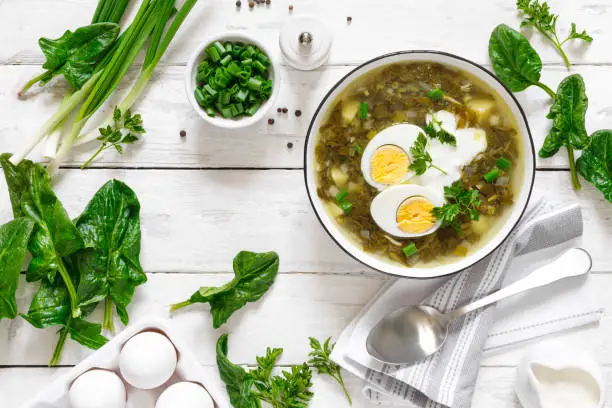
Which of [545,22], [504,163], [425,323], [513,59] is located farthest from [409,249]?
[545,22]

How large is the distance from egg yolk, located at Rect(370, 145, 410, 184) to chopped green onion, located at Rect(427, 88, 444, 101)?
144 mm

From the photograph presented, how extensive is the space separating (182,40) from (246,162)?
0.33 metres

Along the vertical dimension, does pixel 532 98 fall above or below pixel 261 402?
above

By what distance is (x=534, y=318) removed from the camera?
1553 mm

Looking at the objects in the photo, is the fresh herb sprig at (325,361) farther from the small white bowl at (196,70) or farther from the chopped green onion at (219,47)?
the chopped green onion at (219,47)

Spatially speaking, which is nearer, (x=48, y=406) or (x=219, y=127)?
(x=48, y=406)

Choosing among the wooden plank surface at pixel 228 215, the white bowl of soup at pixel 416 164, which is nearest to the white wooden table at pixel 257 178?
the wooden plank surface at pixel 228 215

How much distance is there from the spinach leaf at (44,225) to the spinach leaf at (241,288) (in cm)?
30

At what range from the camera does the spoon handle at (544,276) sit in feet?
4.92

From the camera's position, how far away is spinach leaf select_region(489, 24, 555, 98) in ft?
4.87

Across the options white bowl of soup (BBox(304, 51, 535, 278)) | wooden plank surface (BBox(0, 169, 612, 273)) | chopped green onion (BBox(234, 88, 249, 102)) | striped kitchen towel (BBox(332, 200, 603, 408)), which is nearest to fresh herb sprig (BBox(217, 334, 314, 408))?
striped kitchen towel (BBox(332, 200, 603, 408))

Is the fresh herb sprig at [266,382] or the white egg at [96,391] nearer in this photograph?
the white egg at [96,391]

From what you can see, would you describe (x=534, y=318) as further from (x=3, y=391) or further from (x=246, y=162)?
(x=3, y=391)

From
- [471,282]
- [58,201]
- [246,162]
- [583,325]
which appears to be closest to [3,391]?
[58,201]
